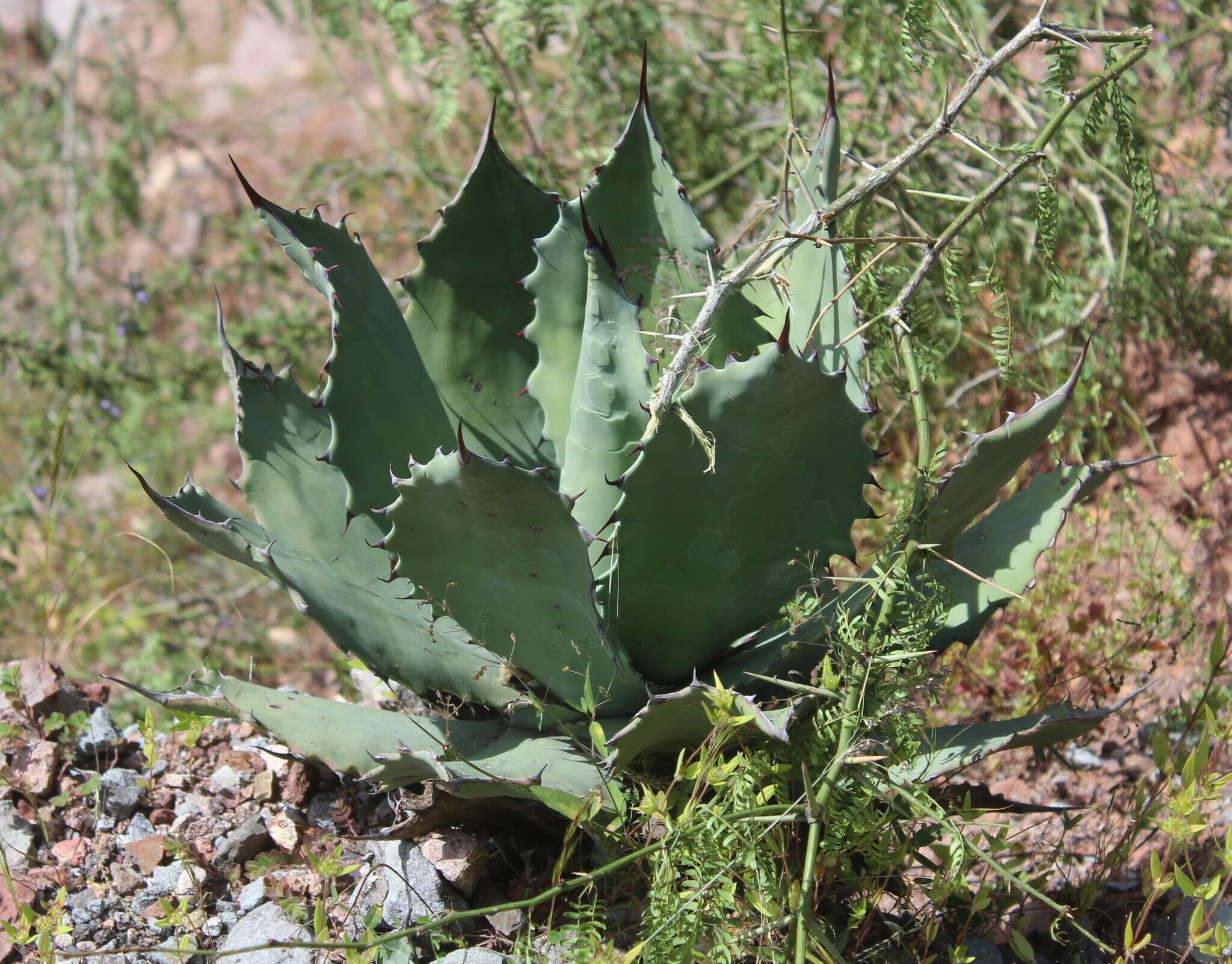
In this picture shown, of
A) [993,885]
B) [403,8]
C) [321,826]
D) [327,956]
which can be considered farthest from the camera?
[403,8]

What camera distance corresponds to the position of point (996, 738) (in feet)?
5.73

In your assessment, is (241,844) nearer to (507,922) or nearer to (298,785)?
(298,785)

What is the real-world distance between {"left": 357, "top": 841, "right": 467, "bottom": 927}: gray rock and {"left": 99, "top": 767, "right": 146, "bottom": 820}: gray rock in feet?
1.87

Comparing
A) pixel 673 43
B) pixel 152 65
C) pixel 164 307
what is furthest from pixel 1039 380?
pixel 152 65

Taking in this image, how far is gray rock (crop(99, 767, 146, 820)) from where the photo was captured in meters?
2.12

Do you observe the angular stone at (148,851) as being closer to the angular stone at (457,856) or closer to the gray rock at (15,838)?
the gray rock at (15,838)

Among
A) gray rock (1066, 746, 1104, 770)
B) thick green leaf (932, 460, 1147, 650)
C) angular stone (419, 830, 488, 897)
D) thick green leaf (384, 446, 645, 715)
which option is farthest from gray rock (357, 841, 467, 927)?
gray rock (1066, 746, 1104, 770)

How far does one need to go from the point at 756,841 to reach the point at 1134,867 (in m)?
0.98

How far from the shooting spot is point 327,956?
177cm

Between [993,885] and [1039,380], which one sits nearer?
[993,885]

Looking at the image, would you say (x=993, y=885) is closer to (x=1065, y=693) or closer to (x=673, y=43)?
(x=1065, y=693)

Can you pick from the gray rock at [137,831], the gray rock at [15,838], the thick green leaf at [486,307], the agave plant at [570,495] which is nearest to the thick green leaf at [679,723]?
the agave plant at [570,495]

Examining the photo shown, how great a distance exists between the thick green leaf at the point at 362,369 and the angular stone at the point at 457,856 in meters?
0.58

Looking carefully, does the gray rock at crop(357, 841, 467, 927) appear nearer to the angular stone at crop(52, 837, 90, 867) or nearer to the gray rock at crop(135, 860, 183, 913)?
the gray rock at crop(135, 860, 183, 913)
